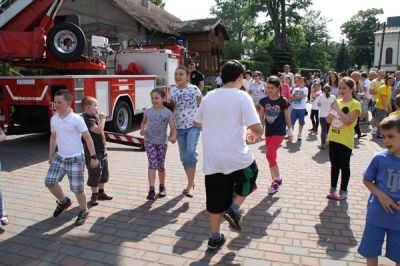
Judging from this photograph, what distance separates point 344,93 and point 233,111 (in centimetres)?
219

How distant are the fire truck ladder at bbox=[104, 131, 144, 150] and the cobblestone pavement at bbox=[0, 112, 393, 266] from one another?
186 cm

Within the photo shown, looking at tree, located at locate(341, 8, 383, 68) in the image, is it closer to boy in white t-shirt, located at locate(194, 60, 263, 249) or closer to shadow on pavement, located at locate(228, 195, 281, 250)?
shadow on pavement, located at locate(228, 195, 281, 250)

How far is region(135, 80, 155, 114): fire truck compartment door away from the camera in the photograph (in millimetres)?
10766

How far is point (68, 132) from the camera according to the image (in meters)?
4.28

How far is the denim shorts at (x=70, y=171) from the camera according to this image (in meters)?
4.32

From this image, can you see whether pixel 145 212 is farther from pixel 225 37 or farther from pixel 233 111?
pixel 225 37

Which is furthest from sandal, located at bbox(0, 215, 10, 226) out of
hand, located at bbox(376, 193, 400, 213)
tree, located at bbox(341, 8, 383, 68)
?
tree, located at bbox(341, 8, 383, 68)

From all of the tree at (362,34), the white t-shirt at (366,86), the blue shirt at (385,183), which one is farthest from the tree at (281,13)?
the tree at (362,34)

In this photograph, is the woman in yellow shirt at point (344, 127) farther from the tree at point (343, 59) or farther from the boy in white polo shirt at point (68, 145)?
the tree at point (343, 59)

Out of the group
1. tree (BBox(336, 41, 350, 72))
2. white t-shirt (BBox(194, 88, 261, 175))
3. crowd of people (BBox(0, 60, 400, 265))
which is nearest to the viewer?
crowd of people (BBox(0, 60, 400, 265))

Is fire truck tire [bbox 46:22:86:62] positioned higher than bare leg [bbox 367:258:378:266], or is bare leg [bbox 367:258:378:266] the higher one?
fire truck tire [bbox 46:22:86:62]

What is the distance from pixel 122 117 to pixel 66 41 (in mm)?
2395

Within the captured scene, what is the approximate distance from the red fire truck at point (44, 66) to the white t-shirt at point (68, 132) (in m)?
3.94

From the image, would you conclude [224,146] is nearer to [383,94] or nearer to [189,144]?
[189,144]
